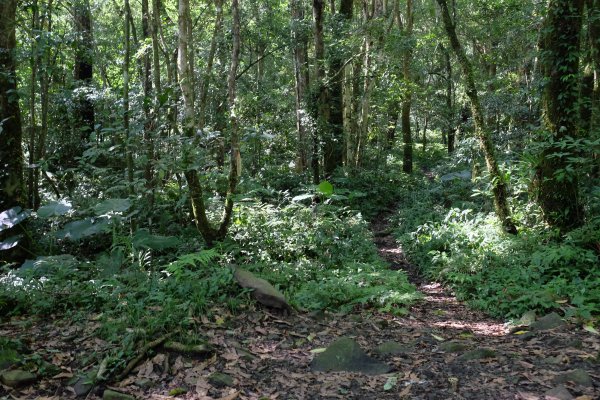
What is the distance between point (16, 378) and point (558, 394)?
4.33 meters

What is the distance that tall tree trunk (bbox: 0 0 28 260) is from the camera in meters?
7.59

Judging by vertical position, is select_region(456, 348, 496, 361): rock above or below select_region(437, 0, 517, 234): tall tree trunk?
below

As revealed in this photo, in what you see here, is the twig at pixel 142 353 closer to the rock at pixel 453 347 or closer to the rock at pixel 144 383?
the rock at pixel 144 383

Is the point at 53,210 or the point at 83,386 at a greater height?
the point at 53,210

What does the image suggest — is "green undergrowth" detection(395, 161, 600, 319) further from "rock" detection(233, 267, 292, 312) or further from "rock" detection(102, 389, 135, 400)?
"rock" detection(102, 389, 135, 400)

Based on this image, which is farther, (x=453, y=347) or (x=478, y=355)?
(x=453, y=347)

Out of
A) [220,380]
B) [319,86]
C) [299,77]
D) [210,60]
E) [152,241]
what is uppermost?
[210,60]

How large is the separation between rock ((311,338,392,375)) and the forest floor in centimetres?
Answer: 9

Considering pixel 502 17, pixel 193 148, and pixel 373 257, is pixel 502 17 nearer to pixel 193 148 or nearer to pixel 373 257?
pixel 373 257

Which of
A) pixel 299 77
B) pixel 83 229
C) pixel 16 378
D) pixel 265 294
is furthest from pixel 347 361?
pixel 299 77

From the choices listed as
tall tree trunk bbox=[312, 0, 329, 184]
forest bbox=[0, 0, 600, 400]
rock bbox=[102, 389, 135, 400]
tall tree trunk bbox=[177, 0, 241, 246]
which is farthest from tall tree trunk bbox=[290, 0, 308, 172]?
rock bbox=[102, 389, 135, 400]

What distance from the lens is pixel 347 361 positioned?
14.5 feet

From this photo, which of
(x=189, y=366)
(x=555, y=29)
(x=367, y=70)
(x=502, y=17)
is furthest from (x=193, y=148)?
(x=502, y=17)

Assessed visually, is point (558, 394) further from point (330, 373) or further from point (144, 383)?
point (144, 383)
